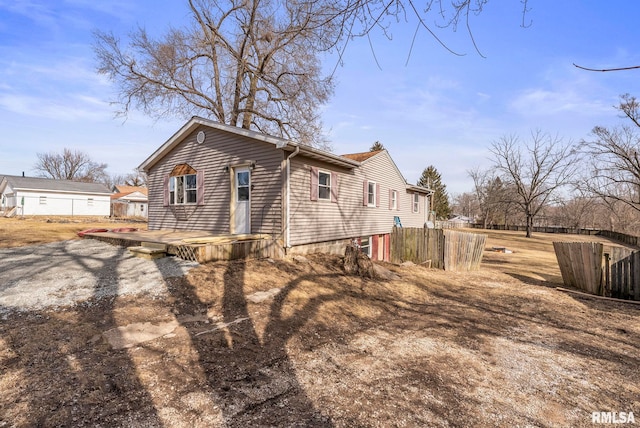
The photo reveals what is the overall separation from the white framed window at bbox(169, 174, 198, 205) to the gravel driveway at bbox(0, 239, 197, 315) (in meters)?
3.29

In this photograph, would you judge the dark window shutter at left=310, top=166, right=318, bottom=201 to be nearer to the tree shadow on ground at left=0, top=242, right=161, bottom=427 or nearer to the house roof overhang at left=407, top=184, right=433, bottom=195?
the tree shadow on ground at left=0, top=242, right=161, bottom=427

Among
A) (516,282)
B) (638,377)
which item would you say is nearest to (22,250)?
(638,377)

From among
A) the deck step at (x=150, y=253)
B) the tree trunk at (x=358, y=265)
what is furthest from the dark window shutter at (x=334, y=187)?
the deck step at (x=150, y=253)

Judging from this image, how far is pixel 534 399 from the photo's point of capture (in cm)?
314

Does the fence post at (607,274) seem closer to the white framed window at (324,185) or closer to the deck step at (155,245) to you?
the white framed window at (324,185)

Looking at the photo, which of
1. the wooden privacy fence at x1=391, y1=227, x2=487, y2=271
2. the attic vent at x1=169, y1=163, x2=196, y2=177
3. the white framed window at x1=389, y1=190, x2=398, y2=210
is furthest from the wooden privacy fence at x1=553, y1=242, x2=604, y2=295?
the attic vent at x1=169, y1=163, x2=196, y2=177

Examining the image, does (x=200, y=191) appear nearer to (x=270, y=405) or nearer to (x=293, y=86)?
(x=270, y=405)

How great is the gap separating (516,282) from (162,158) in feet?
46.0

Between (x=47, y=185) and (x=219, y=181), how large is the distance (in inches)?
Result: 1359

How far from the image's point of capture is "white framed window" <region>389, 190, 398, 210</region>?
1686cm

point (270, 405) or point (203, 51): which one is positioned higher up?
point (203, 51)

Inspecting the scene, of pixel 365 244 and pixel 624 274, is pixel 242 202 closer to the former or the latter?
pixel 365 244

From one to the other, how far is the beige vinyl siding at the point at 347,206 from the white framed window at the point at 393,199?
0.22 meters

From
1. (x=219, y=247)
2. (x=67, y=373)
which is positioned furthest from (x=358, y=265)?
(x=67, y=373)
